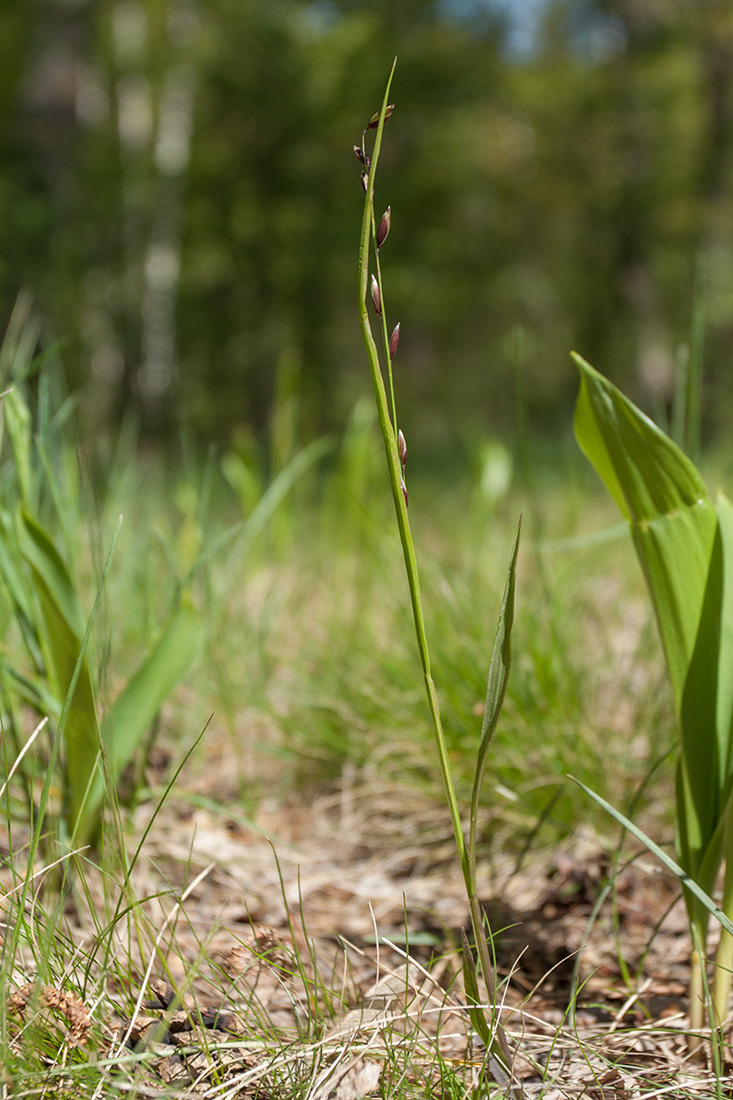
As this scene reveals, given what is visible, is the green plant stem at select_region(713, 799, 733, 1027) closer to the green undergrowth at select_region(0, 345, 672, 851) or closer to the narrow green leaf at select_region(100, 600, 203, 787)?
the green undergrowth at select_region(0, 345, 672, 851)

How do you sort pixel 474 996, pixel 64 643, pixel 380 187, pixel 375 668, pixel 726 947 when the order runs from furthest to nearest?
pixel 380 187 → pixel 375 668 → pixel 64 643 → pixel 726 947 → pixel 474 996

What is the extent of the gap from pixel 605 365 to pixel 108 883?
8.81 meters

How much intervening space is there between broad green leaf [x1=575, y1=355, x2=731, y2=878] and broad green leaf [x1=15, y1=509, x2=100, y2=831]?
59cm

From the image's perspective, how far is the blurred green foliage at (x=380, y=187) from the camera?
6.45 m

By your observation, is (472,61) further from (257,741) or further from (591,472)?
(257,741)

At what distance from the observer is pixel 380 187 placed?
7336mm

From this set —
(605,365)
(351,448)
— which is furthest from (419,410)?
(351,448)

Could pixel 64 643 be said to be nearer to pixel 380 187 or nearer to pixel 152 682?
pixel 152 682

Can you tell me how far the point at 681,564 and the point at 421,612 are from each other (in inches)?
11.9

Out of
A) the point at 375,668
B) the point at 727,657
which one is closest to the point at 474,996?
the point at 727,657

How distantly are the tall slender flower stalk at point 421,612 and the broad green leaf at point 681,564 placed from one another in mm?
237

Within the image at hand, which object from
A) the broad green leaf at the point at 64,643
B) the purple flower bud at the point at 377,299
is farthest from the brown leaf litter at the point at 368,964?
the purple flower bud at the point at 377,299

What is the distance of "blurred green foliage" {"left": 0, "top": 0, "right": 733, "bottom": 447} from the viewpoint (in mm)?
6445

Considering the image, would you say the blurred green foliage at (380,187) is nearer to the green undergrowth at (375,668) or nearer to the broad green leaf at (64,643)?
the green undergrowth at (375,668)
